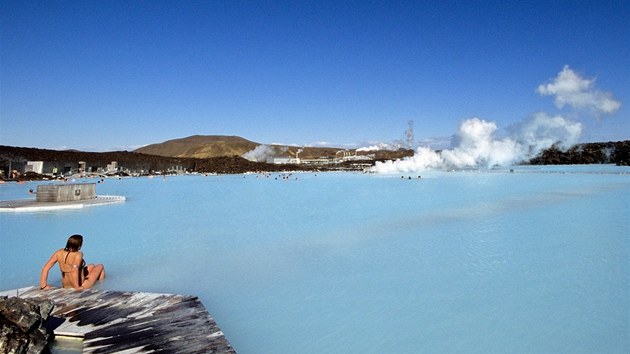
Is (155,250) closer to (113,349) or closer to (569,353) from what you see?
(113,349)

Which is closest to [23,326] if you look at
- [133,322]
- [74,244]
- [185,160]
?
[133,322]

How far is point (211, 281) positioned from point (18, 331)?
8.56 feet

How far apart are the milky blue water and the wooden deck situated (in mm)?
527

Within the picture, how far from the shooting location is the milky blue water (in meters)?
3.74

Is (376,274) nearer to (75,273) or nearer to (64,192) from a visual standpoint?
(75,273)

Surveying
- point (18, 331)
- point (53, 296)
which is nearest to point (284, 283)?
point (53, 296)

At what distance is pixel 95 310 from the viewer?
360 cm

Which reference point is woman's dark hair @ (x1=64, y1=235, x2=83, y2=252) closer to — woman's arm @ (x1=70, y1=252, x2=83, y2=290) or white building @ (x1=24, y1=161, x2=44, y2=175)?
woman's arm @ (x1=70, y1=252, x2=83, y2=290)

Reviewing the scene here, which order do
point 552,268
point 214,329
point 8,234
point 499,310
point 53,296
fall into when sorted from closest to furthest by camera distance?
1. point 214,329
2. point 53,296
3. point 499,310
4. point 552,268
5. point 8,234

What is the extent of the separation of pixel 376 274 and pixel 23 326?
4.07m

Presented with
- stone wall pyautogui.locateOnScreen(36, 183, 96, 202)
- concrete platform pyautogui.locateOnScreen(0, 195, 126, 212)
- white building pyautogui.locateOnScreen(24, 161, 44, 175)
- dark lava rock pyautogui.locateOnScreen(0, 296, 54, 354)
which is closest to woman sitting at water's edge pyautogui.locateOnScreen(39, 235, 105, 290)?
dark lava rock pyautogui.locateOnScreen(0, 296, 54, 354)

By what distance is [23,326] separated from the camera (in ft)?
9.41

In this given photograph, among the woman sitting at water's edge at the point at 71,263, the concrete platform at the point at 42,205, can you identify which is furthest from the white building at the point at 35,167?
the woman sitting at water's edge at the point at 71,263

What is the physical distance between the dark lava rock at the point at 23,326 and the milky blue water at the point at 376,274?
1515mm
